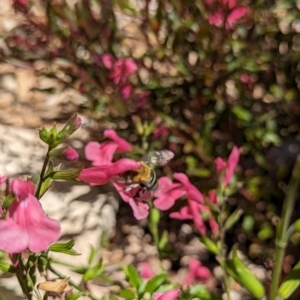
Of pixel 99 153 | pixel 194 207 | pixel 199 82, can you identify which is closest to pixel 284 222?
pixel 99 153

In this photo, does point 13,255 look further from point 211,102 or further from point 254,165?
point 254,165

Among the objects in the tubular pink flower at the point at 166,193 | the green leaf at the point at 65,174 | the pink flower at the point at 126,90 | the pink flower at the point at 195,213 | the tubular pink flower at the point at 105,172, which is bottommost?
the pink flower at the point at 195,213

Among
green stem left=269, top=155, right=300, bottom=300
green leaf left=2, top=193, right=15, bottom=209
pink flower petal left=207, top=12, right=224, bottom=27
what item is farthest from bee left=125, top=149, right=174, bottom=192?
pink flower petal left=207, top=12, right=224, bottom=27

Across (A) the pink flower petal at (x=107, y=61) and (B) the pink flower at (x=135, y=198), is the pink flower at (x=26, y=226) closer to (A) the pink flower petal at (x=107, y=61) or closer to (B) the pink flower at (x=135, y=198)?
(B) the pink flower at (x=135, y=198)

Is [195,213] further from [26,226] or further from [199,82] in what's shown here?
[26,226]

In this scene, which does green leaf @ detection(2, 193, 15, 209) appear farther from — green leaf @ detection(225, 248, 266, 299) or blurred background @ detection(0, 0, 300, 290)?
blurred background @ detection(0, 0, 300, 290)

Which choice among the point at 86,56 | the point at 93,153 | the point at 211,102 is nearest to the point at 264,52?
the point at 211,102

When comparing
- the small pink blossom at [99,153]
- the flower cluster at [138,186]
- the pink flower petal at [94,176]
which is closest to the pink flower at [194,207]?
the flower cluster at [138,186]
